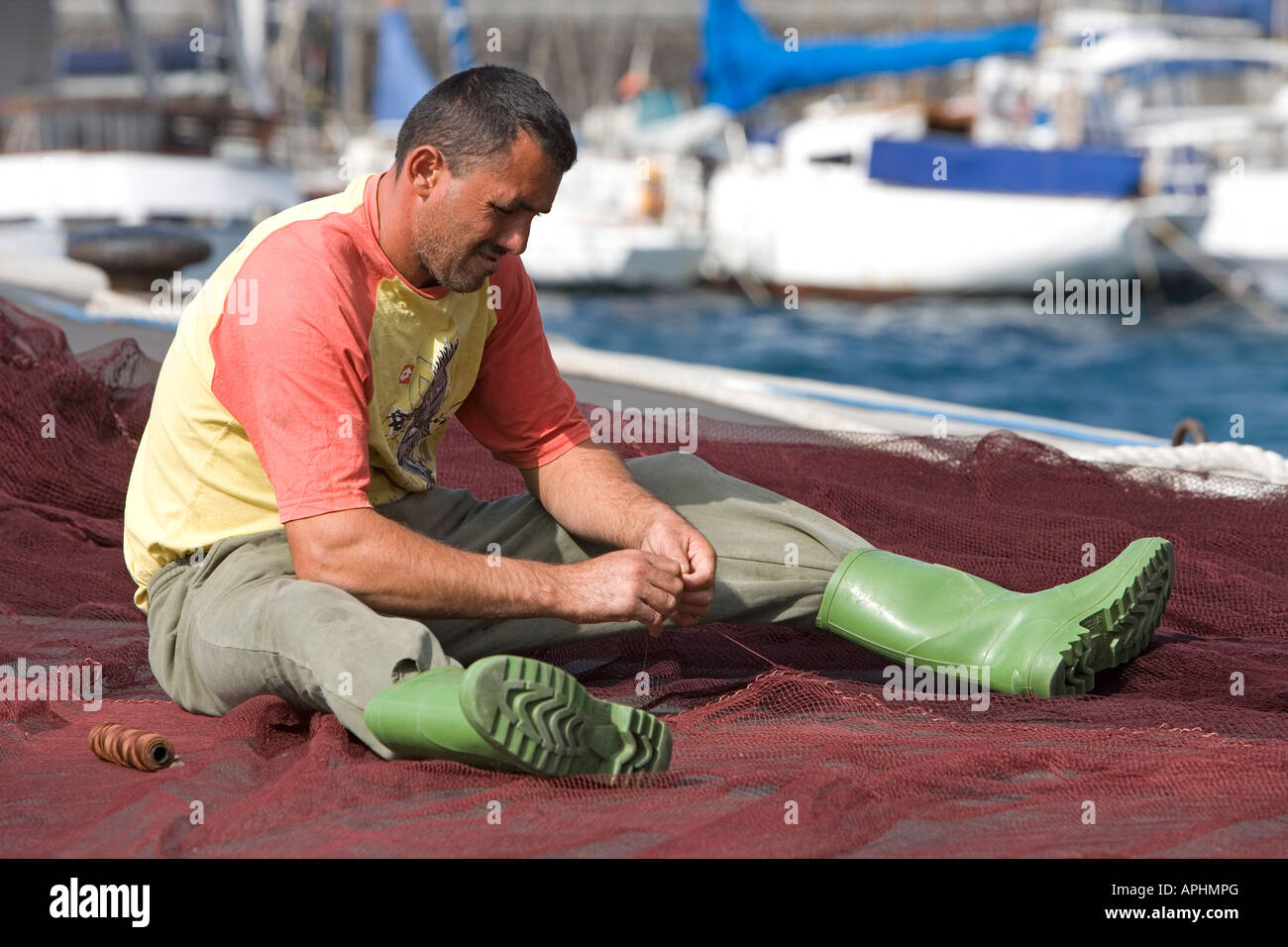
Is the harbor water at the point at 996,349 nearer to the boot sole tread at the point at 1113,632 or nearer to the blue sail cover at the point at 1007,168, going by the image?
the blue sail cover at the point at 1007,168

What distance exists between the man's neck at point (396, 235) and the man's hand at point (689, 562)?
0.67 m

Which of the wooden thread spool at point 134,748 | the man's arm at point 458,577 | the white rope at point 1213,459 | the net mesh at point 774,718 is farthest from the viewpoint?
the white rope at point 1213,459

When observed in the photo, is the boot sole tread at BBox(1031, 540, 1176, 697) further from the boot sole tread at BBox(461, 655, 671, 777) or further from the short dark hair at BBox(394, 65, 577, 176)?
the short dark hair at BBox(394, 65, 577, 176)

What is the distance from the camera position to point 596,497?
302 centimetres

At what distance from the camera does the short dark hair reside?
259 cm

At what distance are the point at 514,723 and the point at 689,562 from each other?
73 centimetres

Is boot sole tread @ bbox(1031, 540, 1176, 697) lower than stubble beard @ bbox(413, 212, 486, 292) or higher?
lower

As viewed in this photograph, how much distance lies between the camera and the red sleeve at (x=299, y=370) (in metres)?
2.53

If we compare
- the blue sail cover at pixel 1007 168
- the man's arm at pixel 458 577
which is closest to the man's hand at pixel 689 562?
the man's arm at pixel 458 577

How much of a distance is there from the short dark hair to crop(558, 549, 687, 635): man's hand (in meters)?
0.73

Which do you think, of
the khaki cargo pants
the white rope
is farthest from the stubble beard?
the white rope

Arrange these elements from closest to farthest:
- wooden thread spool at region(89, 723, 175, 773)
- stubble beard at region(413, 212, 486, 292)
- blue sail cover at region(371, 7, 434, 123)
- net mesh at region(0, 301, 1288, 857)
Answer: net mesh at region(0, 301, 1288, 857), wooden thread spool at region(89, 723, 175, 773), stubble beard at region(413, 212, 486, 292), blue sail cover at region(371, 7, 434, 123)

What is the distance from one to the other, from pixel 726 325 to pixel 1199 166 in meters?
7.66

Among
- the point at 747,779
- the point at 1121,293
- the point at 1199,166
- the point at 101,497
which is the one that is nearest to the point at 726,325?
the point at 1121,293
